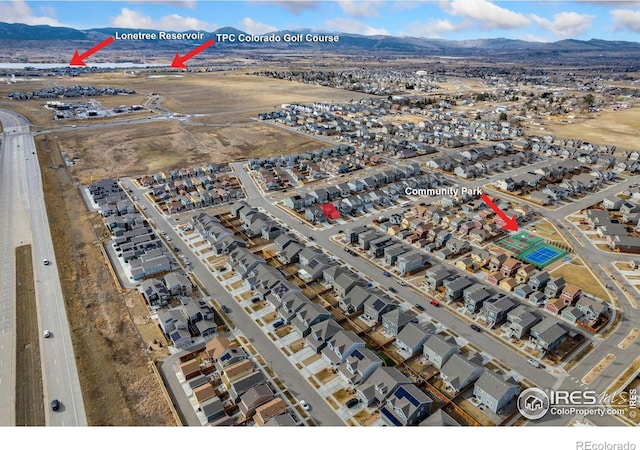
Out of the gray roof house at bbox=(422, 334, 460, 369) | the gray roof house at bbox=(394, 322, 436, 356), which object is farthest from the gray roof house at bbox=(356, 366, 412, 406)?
the gray roof house at bbox=(422, 334, 460, 369)

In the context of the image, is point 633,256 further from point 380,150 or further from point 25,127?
point 25,127

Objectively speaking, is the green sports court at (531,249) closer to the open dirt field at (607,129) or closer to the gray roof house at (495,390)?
the gray roof house at (495,390)

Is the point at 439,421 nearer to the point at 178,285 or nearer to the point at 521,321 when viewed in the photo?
the point at 521,321

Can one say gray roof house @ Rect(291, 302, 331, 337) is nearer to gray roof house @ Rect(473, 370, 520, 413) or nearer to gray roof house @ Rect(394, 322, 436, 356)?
gray roof house @ Rect(394, 322, 436, 356)

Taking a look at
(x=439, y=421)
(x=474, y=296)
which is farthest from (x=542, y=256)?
(x=439, y=421)

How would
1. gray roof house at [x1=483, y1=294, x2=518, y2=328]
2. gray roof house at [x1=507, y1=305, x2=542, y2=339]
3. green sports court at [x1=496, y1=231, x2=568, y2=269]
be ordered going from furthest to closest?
1. green sports court at [x1=496, y1=231, x2=568, y2=269]
2. gray roof house at [x1=483, y1=294, x2=518, y2=328]
3. gray roof house at [x1=507, y1=305, x2=542, y2=339]

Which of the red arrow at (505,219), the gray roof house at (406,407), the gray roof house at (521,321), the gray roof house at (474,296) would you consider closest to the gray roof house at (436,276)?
the gray roof house at (474,296)

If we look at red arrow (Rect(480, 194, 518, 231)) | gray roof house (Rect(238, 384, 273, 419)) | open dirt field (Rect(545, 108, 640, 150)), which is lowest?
gray roof house (Rect(238, 384, 273, 419))
